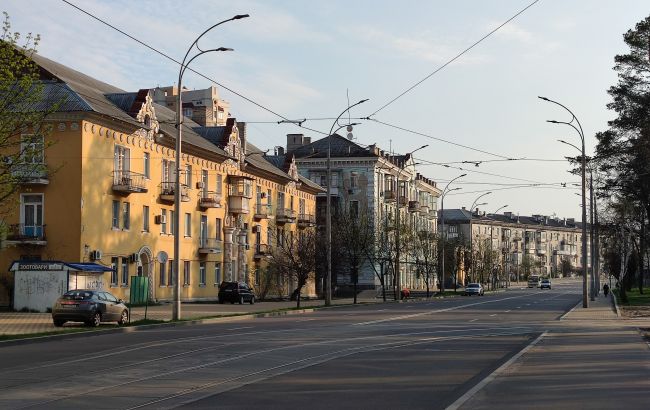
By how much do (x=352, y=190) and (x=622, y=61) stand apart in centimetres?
4144

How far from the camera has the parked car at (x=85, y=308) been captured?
1208 inches

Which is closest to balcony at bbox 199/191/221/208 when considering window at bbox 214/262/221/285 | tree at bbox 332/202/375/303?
window at bbox 214/262/221/285

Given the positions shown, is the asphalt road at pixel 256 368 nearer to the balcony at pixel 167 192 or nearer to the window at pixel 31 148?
the window at pixel 31 148

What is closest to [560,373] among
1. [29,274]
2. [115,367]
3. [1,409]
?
[115,367]

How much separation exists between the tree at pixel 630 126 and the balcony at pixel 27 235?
3336 cm

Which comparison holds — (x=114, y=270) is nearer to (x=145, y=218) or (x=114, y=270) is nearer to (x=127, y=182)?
(x=127, y=182)

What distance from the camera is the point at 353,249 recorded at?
6400 centimetres

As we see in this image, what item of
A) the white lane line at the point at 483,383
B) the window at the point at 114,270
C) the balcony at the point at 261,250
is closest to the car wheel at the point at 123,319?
the white lane line at the point at 483,383

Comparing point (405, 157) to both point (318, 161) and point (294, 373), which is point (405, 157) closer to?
point (318, 161)

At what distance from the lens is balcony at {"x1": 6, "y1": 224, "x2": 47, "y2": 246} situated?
147 ft

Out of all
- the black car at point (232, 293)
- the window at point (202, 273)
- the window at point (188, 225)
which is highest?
the window at point (188, 225)

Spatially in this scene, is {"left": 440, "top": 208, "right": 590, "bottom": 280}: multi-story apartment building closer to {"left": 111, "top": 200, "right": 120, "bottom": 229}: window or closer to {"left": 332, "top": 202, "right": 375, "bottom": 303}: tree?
{"left": 332, "top": 202, "right": 375, "bottom": 303}: tree

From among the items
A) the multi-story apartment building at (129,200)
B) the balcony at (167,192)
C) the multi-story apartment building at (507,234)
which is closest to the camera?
the multi-story apartment building at (129,200)

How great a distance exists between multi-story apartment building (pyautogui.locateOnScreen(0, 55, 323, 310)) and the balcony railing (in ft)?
0.21
